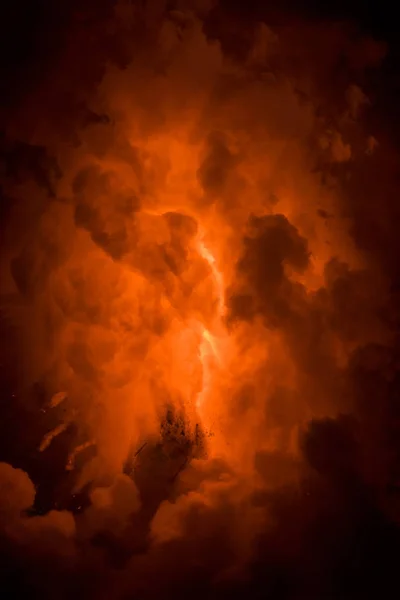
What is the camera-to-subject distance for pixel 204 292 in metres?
3.38

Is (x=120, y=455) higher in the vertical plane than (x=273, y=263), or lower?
lower

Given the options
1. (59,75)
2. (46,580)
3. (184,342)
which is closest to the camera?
(46,580)

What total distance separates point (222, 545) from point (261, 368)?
104cm

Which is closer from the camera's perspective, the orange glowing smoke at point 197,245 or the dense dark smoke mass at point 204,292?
the dense dark smoke mass at point 204,292

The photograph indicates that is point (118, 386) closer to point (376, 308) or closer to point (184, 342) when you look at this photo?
point (184, 342)

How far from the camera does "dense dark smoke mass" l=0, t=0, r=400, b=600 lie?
10.3 ft

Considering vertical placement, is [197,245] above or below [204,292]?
above

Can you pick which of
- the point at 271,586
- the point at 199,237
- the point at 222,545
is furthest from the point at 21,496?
the point at 199,237

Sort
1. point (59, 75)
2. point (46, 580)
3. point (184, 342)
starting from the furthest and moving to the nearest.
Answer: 1. point (184, 342)
2. point (59, 75)
3. point (46, 580)

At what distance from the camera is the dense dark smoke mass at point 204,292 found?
3.15 meters

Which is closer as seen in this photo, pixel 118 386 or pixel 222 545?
pixel 222 545

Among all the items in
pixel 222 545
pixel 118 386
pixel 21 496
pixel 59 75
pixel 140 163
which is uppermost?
pixel 59 75

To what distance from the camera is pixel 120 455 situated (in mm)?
3561

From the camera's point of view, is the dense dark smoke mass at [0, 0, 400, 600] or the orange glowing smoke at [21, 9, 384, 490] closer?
the dense dark smoke mass at [0, 0, 400, 600]
